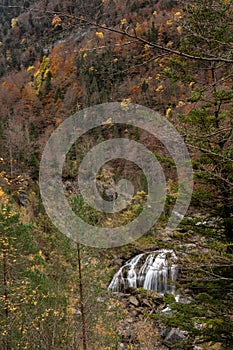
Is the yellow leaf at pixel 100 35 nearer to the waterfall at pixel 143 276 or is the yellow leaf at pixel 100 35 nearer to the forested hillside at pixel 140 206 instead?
the forested hillside at pixel 140 206

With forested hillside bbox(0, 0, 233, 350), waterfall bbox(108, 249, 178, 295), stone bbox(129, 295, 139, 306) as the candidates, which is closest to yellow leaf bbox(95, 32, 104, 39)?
forested hillside bbox(0, 0, 233, 350)

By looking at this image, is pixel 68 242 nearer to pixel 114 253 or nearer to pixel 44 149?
pixel 114 253

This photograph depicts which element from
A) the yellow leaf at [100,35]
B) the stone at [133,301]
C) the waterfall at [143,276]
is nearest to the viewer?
the yellow leaf at [100,35]

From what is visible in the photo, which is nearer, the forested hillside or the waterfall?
the forested hillside

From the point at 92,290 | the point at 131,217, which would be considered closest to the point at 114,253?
the point at 131,217

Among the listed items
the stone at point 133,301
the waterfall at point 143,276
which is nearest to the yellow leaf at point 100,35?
the waterfall at point 143,276

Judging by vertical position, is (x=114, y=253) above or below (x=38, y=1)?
below

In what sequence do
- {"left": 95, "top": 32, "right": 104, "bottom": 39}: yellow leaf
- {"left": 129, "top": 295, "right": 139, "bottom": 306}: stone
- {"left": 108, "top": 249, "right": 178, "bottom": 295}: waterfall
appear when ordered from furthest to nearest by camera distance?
{"left": 108, "top": 249, "right": 178, "bottom": 295}: waterfall → {"left": 129, "top": 295, "right": 139, "bottom": 306}: stone → {"left": 95, "top": 32, "right": 104, "bottom": 39}: yellow leaf

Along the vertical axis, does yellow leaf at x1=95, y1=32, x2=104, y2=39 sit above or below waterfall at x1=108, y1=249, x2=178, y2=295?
above

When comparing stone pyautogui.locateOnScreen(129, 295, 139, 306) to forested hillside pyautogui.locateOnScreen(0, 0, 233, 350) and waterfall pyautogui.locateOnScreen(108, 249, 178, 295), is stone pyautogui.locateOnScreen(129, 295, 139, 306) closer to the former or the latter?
forested hillside pyautogui.locateOnScreen(0, 0, 233, 350)

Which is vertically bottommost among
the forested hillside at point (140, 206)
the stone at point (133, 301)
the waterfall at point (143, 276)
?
the stone at point (133, 301)

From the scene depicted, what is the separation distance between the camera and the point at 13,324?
753 centimetres

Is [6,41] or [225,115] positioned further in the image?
[6,41]

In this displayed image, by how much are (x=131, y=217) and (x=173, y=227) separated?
55.9 feet
